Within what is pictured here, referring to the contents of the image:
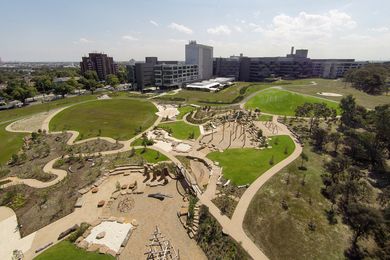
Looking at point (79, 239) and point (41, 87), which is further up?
point (41, 87)

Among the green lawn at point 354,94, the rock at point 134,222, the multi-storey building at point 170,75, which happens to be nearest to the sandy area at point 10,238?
the rock at point 134,222

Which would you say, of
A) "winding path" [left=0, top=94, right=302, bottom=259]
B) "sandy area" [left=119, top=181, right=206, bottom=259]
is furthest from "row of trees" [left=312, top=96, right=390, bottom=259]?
"sandy area" [left=119, top=181, right=206, bottom=259]

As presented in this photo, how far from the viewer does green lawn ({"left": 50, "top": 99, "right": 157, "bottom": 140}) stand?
58.8 metres

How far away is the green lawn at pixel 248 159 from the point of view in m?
36.2

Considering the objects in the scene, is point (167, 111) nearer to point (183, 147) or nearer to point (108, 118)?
point (108, 118)

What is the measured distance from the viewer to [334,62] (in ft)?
564

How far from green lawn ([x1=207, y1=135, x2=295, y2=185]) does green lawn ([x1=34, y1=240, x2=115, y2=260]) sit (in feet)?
70.3

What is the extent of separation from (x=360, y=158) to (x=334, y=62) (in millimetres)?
162803

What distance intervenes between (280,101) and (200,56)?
8581cm

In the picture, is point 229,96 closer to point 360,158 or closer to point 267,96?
point 267,96

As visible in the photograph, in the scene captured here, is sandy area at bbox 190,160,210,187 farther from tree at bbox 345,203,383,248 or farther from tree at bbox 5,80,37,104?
tree at bbox 5,80,37,104

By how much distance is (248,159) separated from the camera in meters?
41.8

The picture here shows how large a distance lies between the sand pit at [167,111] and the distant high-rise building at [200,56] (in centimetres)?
8153

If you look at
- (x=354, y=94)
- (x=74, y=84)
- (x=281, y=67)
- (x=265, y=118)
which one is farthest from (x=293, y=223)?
(x=281, y=67)
